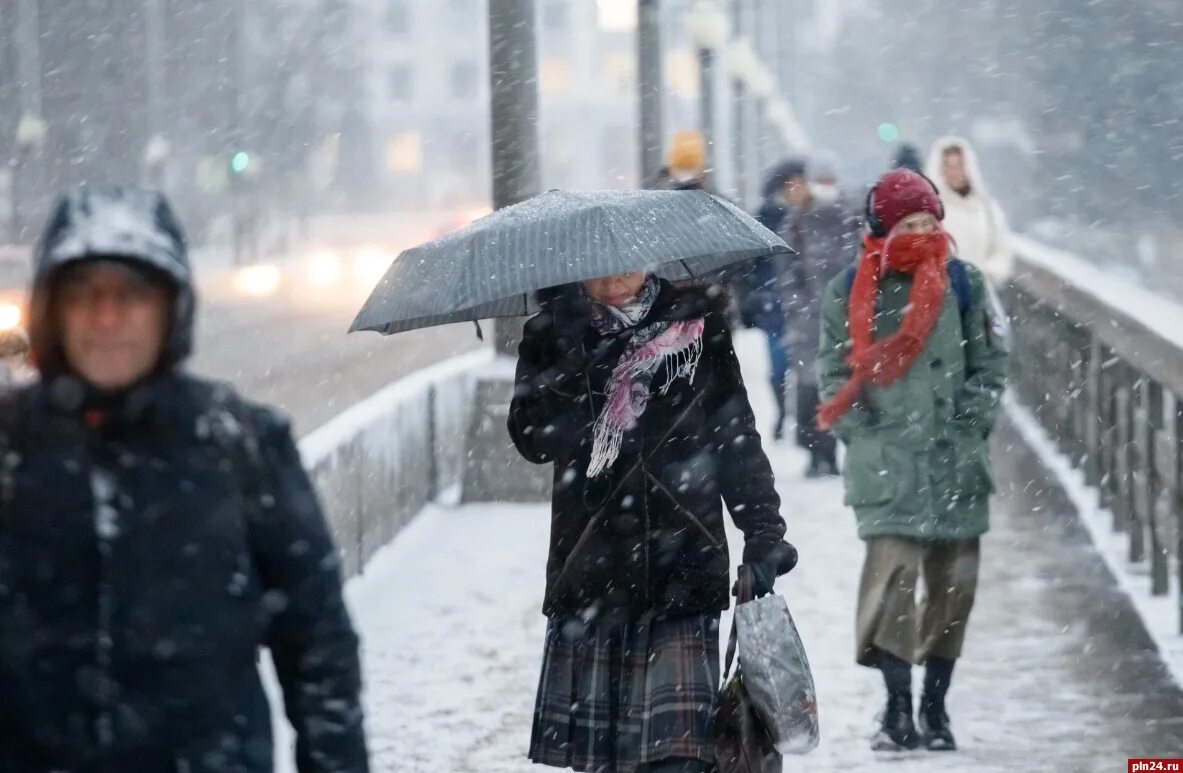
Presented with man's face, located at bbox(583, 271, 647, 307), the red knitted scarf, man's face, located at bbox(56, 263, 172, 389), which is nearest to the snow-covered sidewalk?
the red knitted scarf

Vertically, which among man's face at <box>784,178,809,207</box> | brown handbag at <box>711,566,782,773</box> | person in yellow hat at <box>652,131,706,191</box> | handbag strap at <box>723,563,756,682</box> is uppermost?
person in yellow hat at <box>652,131,706,191</box>

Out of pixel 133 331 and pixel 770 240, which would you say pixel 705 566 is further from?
pixel 133 331

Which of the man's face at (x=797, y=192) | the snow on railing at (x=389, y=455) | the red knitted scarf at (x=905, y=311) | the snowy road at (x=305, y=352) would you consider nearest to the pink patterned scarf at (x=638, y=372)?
the red knitted scarf at (x=905, y=311)

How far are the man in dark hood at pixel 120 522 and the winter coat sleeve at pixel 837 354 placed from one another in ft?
11.9

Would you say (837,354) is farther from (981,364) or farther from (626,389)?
(626,389)

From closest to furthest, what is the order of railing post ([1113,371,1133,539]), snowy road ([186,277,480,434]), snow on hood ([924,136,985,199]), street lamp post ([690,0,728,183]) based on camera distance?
railing post ([1113,371,1133,539])
snow on hood ([924,136,985,199])
snowy road ([186,277,480,434])
street lamp post ([690,0,728,183])

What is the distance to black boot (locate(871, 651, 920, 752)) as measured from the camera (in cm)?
622

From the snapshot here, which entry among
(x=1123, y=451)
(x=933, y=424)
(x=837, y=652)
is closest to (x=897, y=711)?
(x=933, y=424)

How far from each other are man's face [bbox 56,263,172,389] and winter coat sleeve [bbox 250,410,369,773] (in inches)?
8.3

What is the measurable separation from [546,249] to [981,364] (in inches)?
77.9

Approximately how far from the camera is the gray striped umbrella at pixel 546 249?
181 inches

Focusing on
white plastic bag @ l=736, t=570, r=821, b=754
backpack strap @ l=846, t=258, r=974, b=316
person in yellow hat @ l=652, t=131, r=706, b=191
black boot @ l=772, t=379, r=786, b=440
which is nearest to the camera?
white plastic bag @ l=736, t=570, r=821, b=754

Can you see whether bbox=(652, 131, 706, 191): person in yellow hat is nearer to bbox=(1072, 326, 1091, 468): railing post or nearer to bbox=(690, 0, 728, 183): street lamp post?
bbox=(1072, 326, 1091, 468): railing post

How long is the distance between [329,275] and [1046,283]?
113ft
